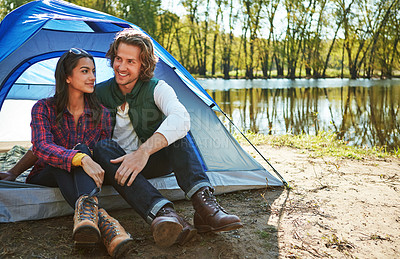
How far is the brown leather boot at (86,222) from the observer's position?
1.49m

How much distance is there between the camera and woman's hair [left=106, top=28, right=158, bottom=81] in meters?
2.13

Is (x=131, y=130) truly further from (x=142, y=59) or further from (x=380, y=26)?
(x=380, y=26)

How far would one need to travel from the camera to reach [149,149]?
181 centimetres

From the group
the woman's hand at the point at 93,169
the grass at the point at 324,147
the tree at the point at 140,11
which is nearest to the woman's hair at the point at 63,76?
the woman's hand at the point at 93,169

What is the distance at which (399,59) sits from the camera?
22.9 m

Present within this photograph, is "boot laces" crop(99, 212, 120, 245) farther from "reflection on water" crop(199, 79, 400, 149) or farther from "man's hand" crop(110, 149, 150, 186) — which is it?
"reflection on water" crop(199, 79, 400, 149)

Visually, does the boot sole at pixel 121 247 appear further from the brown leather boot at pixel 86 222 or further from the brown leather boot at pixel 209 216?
the brown leather boot at pixel 209 216

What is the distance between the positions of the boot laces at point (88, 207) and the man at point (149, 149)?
0.15m

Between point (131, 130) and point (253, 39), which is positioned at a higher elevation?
point (253, 39)

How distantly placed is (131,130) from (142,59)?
1.56ft

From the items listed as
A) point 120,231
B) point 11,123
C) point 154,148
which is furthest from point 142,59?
point 11,123

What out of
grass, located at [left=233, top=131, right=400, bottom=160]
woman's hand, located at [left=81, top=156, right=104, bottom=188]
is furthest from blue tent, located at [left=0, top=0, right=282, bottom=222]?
grass, located at [left=233, top=131, right=400, bottom=160]

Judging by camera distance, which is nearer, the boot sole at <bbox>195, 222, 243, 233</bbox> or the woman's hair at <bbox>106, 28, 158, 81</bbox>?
the boot sole at <bbox>195, 222, 243, 233</bbox>

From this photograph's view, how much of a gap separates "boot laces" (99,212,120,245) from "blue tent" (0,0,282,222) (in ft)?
1.70
